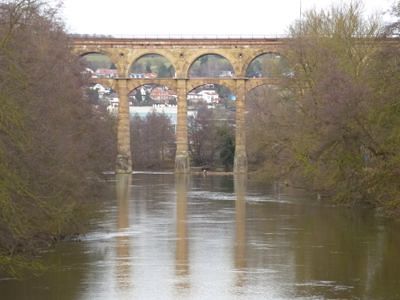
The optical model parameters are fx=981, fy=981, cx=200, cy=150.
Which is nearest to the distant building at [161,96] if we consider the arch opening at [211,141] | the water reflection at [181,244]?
the arch opening at [211,141]

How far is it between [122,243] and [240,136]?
4514 cm

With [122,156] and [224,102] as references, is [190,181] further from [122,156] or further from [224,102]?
[224,102]

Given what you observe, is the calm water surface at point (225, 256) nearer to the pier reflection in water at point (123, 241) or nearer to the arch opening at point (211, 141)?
the pier reflection in water at point (123, 241)

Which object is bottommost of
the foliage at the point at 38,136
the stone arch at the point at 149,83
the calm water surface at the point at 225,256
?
the calm water surface at the point at 225,256

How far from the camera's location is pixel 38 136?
22.1 m

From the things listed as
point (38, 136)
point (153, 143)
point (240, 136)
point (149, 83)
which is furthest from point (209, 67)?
point (38, 136)

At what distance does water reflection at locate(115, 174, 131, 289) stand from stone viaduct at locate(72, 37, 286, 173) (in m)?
22.4

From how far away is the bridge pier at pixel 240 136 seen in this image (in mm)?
72562

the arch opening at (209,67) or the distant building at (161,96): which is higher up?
the arch opening at (209,67)

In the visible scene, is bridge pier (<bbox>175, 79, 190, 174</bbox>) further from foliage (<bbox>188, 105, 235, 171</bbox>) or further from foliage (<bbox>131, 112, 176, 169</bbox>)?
foliage (<bbox>131, 112, 176, 169</bbox>)

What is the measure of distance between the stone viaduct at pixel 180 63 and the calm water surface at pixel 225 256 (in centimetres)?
3344

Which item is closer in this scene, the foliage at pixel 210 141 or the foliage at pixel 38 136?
the foliage at pixel 38 136

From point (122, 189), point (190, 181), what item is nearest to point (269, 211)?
point (122, 189)

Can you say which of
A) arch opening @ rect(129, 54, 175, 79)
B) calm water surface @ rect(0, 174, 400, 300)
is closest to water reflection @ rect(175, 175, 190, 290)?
calm water surface @ rect(0, 174, 400, 300)
